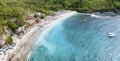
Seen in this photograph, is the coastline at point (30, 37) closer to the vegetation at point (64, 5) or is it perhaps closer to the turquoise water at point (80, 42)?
the turquoise water at point (80, 42)

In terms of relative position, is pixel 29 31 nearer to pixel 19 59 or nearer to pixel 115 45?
pixel 19 59

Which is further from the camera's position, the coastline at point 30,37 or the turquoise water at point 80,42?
the coastline at point 30,37

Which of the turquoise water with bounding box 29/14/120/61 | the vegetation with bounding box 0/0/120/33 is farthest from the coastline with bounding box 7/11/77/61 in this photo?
the vegetation with bounding box 0/0/120/33

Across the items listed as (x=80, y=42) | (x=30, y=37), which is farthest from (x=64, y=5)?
(x=80, y=42)

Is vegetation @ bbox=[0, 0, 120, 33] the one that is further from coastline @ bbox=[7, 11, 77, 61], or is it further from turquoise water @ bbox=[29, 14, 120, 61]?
turquoise water @ bbox=[29, 14, 120, 61]

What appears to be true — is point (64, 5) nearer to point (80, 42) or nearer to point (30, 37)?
point (30, 37)

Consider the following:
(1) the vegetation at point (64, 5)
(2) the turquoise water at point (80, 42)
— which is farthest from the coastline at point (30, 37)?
(1) the vegetation at point (64, 5)
